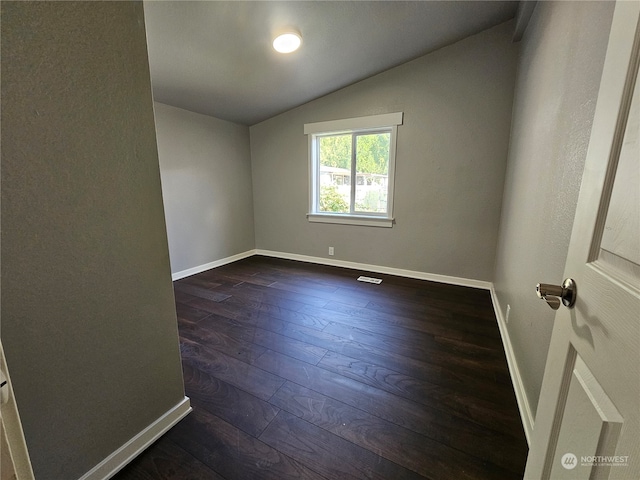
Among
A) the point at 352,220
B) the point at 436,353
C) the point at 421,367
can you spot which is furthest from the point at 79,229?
the point at 352,220

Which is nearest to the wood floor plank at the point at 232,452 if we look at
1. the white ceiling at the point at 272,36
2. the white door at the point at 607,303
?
the white door at the point at 607,303

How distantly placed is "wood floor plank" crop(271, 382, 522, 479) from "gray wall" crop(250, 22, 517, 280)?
2.32 meters

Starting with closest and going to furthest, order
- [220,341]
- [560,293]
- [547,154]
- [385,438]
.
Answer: [560,293], [385,438], [547,154], [220,341]

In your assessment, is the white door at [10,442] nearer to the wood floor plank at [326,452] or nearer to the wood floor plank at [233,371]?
the wood floor plank at [326,452]

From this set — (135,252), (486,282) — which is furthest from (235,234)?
(486,282)

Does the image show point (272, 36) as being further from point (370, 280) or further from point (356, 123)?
point (370, 280)

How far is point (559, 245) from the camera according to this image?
112cm

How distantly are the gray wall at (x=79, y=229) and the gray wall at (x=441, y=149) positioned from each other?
2786 mm

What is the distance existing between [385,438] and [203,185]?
A: 3.53 metres

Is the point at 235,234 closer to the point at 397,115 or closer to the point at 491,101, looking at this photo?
the point at 397,115

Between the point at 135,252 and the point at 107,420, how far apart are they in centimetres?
69

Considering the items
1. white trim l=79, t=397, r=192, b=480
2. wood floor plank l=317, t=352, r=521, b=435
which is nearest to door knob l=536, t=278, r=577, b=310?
wood floor plank l=317, t=352, r=521, b=435

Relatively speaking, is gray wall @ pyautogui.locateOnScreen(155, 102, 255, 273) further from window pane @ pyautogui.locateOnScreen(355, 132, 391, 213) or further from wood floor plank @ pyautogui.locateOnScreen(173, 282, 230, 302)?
window pane @ pyautogui.locateOnScreen(355, 132, 391, 213)

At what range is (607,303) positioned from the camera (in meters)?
0.49
